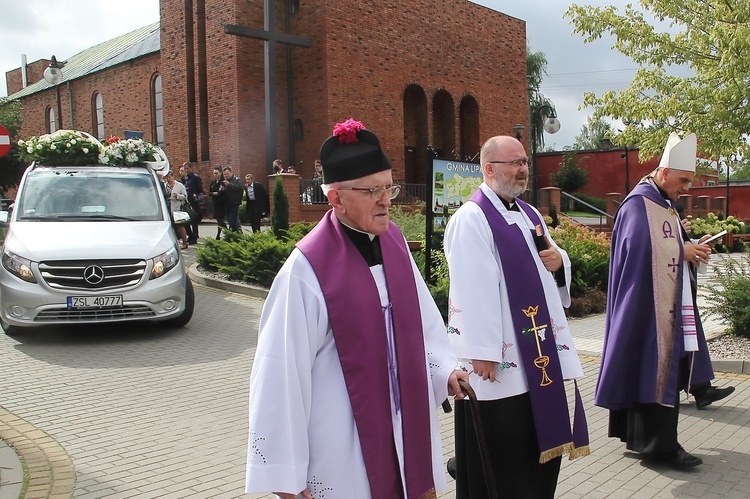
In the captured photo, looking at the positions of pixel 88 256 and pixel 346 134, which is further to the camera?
pixel 88 256

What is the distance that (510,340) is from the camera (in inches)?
147

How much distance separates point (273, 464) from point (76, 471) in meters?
3.02

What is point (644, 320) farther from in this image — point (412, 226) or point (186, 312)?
point (412, 226)

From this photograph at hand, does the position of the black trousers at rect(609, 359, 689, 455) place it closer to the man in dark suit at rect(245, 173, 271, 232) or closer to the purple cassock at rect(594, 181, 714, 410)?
the purple cassock at rect(594, 181, 714, 410)

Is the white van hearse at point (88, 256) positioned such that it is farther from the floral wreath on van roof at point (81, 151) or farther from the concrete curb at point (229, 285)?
the concrete curb at point (229, 285)

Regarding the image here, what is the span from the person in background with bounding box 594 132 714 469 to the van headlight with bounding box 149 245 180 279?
218 inches

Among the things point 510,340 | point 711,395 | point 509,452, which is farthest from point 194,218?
point 509,452

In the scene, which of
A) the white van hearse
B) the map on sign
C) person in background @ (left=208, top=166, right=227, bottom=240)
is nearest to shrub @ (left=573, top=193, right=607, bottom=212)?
person in background @ (left=208, top=166, right=227, bottom=240)

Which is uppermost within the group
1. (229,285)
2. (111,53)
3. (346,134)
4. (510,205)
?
(111,53)

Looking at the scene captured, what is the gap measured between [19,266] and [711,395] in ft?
23.9

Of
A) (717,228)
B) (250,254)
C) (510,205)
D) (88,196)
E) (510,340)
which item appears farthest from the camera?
(717,228)

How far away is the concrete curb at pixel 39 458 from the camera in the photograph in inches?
175

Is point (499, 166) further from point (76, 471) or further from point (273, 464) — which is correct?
point (76, 471)

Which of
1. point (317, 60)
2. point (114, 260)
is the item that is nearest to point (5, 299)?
point (114, 260)
